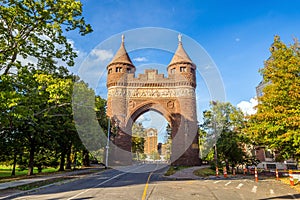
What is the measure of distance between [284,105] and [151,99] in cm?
2516

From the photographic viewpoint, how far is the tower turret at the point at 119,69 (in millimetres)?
35694

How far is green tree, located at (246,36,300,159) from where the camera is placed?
10.5 m

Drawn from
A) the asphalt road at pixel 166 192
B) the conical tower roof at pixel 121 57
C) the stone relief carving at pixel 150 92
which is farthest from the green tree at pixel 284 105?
the conical tower roof at pixel 121 57

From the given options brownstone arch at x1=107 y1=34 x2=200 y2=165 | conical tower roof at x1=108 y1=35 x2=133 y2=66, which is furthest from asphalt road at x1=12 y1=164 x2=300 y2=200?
conical tower roof at x1=108 y1=35 x2=133 y2=66

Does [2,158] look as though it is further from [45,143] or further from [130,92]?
[130,92]

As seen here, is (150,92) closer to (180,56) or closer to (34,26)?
(180,56)

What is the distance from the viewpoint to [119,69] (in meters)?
36.9

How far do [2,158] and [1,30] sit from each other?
14.4 m

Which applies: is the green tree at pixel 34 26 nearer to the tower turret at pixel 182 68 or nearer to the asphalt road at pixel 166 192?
the asphalt road at pixel 166 192

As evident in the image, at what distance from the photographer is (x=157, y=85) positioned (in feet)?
117

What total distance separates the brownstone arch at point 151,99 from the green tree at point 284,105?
20.5 metres

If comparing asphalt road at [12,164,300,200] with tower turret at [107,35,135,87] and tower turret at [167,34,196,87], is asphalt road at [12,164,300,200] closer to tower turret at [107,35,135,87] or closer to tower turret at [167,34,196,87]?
tower turret at [167,34,196,87]

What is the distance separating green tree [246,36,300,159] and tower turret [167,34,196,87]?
873 inches

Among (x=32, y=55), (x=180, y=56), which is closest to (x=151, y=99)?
(x=180, y=56)
